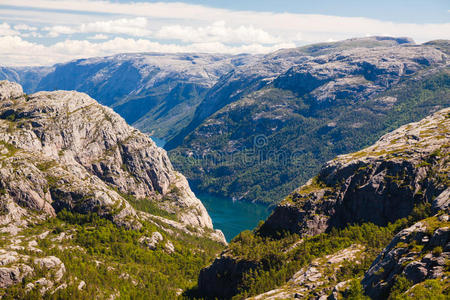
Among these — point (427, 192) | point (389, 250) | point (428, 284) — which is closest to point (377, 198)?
point (427, 192)

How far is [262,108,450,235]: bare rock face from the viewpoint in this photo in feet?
509

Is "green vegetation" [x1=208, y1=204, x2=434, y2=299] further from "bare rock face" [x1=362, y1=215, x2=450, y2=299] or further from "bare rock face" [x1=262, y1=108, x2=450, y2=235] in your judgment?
"bare rock face" [x1=362, y1=215, x2=450, y2=299]

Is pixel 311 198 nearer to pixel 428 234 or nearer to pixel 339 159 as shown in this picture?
pixel 339 159

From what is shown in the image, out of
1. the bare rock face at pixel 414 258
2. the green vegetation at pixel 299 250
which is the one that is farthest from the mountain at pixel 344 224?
the bare rock face at pixel 414 258

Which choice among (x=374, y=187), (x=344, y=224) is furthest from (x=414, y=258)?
(x=344, y=224)

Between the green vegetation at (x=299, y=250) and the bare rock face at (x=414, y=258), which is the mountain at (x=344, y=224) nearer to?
the green vegetation at (x=299, y=250)

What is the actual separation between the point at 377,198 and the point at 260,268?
2138 inches

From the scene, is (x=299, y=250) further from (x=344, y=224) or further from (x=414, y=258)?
(x=414, y=258)

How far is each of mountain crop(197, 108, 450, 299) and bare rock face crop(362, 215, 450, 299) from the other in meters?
0.58

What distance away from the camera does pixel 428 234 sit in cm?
9044

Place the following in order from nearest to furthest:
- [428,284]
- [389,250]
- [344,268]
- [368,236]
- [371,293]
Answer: [428,284] < [371,293] < [389,250] < [344,268] < [368,236]

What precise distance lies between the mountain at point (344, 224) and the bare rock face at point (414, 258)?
1.90 feet

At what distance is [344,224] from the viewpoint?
16700cm

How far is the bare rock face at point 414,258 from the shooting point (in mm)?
82750
